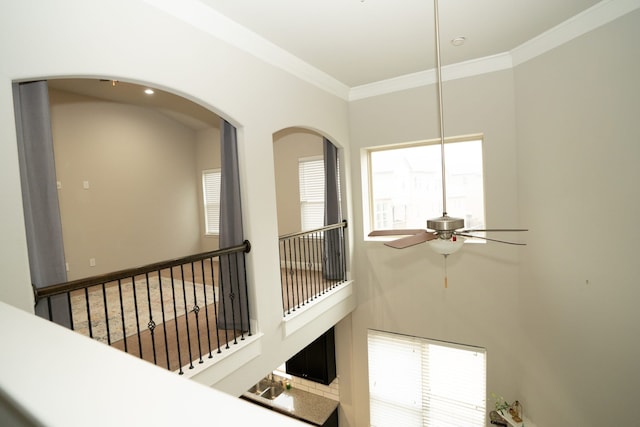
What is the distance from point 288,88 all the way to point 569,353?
4.15 meters

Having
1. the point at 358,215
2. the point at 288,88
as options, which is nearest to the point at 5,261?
the point at 288,88

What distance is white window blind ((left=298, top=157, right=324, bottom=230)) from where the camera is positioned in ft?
19.2

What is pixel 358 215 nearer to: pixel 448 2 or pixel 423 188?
pixel 423 188

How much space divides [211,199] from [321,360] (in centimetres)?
408

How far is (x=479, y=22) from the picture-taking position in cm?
318

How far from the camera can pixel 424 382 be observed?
4.88m

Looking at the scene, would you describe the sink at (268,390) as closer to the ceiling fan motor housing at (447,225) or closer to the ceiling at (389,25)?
the ceiling fan motor housing at (447,225)

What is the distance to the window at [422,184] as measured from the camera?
14.7 feet

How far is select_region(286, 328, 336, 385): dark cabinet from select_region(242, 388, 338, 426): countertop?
21.0 inches

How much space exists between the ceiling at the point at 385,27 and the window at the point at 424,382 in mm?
3791

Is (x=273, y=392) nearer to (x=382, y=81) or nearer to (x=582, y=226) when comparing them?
(x=582, y=226)

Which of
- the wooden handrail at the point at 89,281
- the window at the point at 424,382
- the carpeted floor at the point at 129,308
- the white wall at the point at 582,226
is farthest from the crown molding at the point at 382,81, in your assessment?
the window at the point at 424,382

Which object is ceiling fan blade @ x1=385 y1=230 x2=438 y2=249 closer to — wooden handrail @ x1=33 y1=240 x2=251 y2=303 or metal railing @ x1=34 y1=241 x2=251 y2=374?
metal railing @ x1=34 y1=241 x2=251 y2=374

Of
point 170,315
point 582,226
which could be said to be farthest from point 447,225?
point 170,315
